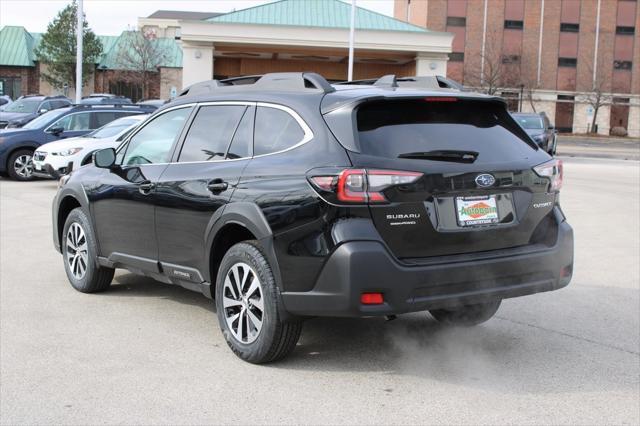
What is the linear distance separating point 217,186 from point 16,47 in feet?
248

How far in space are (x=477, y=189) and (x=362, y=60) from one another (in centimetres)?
3474

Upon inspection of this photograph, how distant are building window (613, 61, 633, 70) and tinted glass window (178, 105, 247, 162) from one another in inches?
3099

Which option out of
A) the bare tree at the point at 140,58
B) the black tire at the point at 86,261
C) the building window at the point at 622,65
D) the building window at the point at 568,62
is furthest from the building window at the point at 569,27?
the black tire at the point at 86,261

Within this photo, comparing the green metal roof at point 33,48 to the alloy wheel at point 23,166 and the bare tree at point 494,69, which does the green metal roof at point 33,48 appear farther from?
the alloy wheel at point 23,166

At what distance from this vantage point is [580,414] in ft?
14.4

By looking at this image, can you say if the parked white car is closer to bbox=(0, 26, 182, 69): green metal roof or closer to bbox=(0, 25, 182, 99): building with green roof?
bbox=(0, 25, 182, 99): building with green roof

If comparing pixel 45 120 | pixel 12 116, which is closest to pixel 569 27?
pixel 12 116

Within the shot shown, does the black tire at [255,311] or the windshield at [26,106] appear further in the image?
the windshield at [26,106]

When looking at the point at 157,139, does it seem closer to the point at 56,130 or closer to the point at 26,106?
the point at 56,130

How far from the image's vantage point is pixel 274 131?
17.4 feet

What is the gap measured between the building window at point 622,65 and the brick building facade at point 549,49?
0.32 feet

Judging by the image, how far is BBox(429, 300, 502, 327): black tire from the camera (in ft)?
19.9

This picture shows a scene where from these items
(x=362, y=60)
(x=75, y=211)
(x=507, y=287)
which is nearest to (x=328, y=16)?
(x=362, y=60)

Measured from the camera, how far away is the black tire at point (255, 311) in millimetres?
4949
